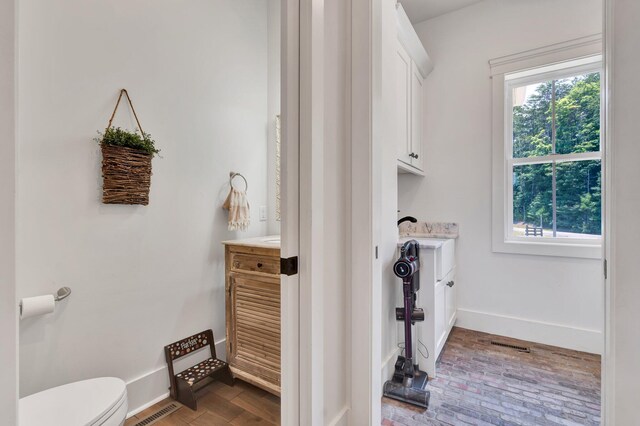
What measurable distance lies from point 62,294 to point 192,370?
0.87 m

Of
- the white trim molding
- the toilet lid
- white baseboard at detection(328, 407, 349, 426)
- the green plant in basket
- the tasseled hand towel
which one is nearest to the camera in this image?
the toilet lid

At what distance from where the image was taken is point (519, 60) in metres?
2.63

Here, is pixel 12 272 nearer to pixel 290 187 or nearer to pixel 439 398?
pixel 290 187

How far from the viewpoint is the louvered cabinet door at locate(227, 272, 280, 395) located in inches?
69.7

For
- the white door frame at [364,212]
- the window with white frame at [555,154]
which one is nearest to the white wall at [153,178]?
the white door frame at [364,212]

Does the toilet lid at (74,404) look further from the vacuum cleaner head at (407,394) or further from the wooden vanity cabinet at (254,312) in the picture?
the vacuum cleaner head at (407,394)

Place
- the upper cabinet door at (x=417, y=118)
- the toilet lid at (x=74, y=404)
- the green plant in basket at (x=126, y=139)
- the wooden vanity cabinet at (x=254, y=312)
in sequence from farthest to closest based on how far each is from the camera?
the upper cabinet door at (x=417, y=118), the wooden vanity cabinet at (x=254, y=312), the green plant in basket at (x=126, y=139), the toilet lid at (x=74, y=404)

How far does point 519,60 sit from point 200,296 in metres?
3.22

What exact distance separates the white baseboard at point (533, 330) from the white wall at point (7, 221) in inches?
122

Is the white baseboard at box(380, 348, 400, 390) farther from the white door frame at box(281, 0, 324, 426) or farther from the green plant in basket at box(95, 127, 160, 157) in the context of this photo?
the green plant in basket at box(95, 127, 160, 157)

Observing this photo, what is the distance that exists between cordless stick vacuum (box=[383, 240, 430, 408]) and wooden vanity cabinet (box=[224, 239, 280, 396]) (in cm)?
72

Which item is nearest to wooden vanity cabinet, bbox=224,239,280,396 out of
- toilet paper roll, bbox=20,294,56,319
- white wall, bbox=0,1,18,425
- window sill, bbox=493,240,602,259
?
toilet paper roll, bbox=20,294,56,319

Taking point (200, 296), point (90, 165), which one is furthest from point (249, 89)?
point (200, 296)

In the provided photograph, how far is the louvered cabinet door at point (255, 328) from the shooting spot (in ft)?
5.81
